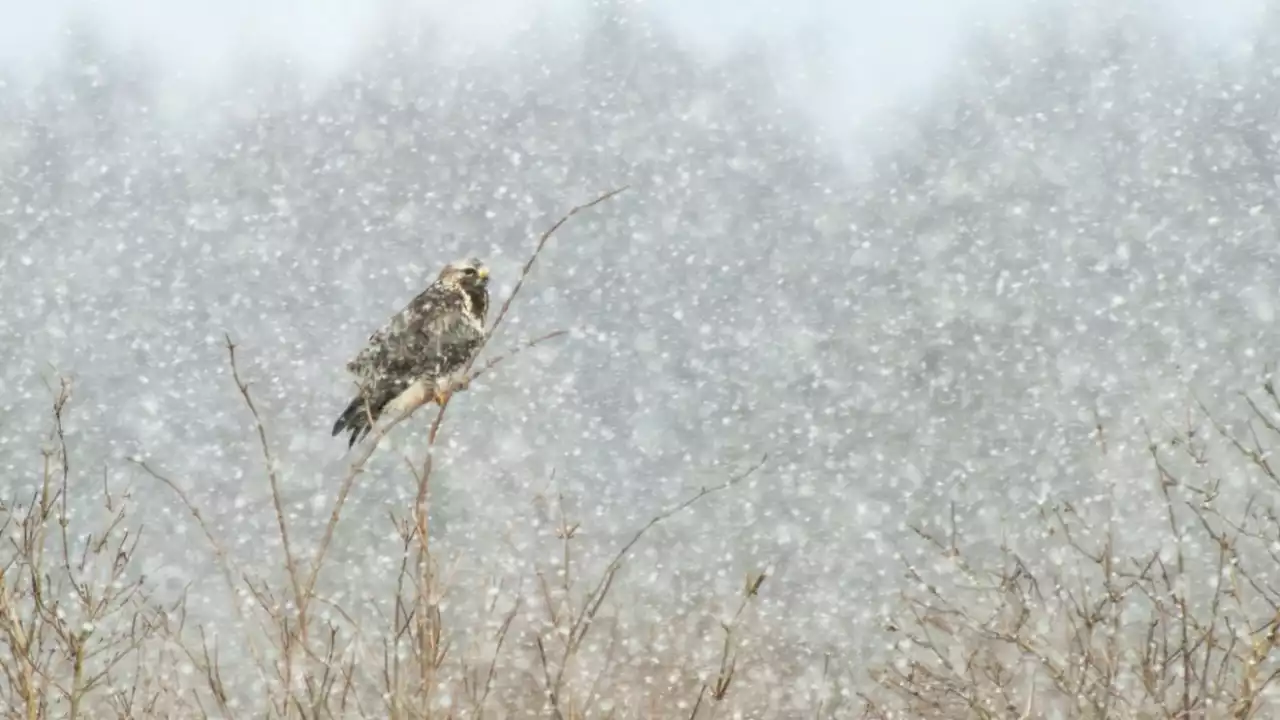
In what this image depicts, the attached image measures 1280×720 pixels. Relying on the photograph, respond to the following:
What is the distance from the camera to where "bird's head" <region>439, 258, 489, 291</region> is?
607cm

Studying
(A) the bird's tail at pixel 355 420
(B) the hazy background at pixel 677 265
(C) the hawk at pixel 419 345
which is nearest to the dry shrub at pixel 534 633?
(A) the bird's tail at pixel 355 420

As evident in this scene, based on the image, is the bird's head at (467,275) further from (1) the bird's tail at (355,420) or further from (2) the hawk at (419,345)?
(1) the bird's tail at (355,420)

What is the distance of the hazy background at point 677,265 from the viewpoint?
1145 inches

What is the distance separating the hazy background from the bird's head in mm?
19679

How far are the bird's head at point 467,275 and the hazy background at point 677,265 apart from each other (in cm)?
1968

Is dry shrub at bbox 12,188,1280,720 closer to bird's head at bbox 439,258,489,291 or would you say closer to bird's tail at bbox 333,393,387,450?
bird's tail at bbox 333,393,387,450

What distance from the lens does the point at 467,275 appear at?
616 cm

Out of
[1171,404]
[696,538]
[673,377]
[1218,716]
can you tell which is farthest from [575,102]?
[1218,716]

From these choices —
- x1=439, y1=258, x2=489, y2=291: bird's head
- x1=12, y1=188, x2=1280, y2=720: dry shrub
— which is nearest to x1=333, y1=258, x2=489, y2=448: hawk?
x1=439, y1=258, x2=489, y2=291: bird's head

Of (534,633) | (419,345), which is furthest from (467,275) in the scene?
(534,633)

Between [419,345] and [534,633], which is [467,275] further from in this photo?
[534,633]

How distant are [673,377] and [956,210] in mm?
9201

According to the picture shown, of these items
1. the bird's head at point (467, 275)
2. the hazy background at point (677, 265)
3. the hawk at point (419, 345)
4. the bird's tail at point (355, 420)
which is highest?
the hazy background at point (677, 265)

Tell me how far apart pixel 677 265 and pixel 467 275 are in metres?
30.2
